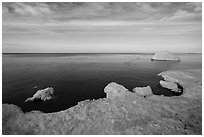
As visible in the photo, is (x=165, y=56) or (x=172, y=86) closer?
(x=172, y=86)

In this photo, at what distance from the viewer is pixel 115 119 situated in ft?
39.6

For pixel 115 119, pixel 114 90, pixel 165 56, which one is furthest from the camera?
pixel 165 56

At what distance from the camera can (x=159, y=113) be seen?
1312 cm

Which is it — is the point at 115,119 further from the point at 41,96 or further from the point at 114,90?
the point at 41,96

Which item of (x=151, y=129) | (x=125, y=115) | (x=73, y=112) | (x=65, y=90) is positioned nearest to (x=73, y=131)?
(x=73, y=112)

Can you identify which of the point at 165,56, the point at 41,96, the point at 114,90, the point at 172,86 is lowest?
the point at 41,96

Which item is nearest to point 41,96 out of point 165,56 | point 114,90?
point 114,90

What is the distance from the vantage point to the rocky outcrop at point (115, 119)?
1056 centimetres

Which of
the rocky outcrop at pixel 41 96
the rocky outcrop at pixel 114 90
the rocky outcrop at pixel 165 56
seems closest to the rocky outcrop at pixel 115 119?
the rocky outcrop at pixel 114 90

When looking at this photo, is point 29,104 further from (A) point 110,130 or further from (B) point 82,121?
(A) point 110,130

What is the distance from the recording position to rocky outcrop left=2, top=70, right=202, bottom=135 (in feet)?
34.7

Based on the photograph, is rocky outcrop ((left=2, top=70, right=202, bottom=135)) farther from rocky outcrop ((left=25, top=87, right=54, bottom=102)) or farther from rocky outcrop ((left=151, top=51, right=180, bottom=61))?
rocky outcrop ((left=151, top=51, right=180, bottom=61))

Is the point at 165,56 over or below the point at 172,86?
over

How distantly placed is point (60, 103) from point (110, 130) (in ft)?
37.1
